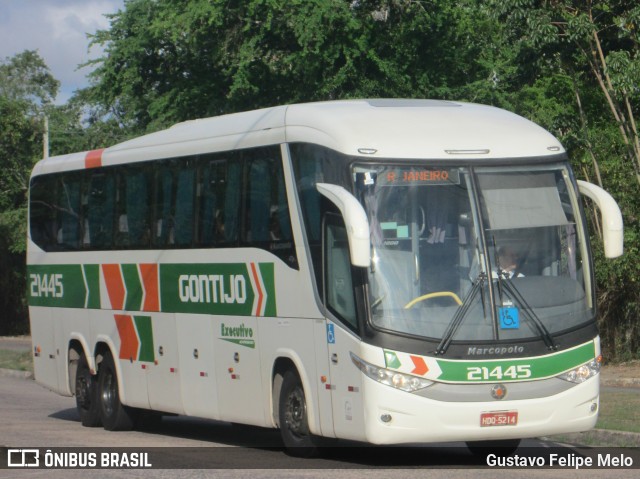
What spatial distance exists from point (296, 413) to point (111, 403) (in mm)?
5295

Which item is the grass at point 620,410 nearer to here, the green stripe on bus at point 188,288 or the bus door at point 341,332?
the bus door at point 341,332

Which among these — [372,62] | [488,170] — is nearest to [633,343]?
[372,62]

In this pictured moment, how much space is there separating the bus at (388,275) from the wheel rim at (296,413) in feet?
0.07

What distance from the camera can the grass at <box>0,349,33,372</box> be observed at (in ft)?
98.8

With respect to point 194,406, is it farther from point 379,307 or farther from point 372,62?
point 372,62

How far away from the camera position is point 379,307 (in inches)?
A: 459

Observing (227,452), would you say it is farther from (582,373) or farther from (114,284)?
(114,284)

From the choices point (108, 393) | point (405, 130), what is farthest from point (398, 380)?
Result: point (108, 393)

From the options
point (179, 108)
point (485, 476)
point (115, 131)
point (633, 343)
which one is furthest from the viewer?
point (115, 131)

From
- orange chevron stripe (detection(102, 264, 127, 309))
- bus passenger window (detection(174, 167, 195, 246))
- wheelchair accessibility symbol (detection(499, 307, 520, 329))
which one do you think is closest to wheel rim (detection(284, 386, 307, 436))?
wheelchair accessibility symbol (detection(499, 307, 520, 329))

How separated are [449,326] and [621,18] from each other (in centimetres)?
1276

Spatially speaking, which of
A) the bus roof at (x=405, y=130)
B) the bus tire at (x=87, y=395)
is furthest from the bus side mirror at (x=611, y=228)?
the bus tire at (x=87, y=395)

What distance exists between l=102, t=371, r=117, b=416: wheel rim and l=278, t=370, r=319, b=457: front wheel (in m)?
4.95

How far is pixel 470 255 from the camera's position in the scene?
11.8 metres
